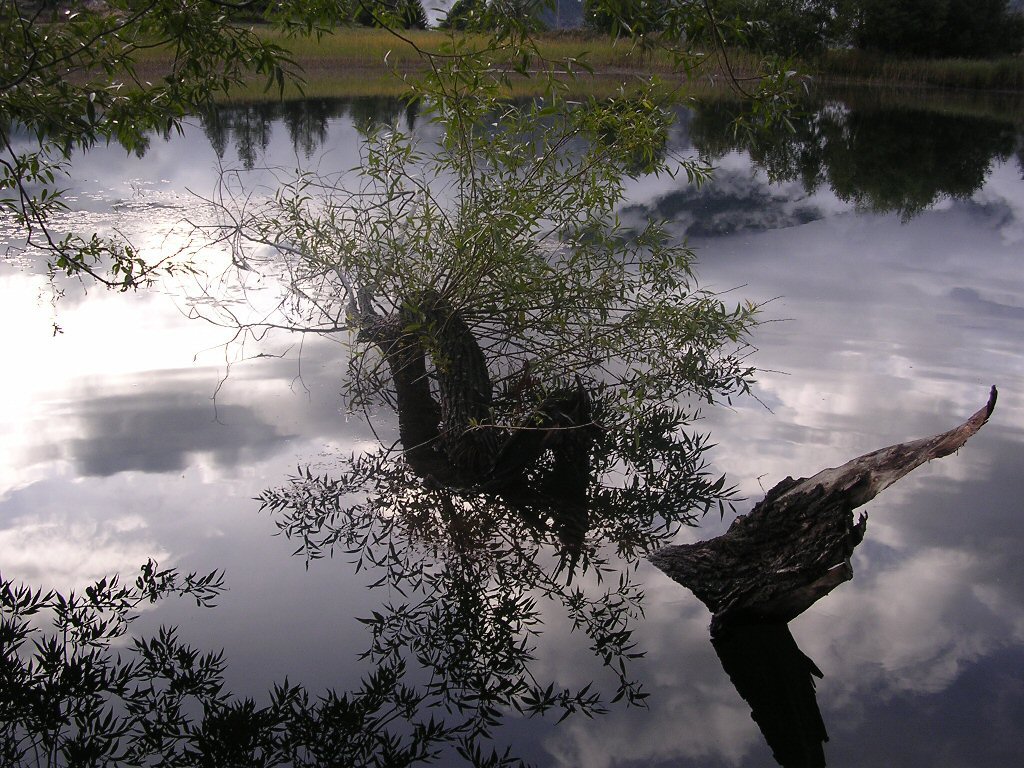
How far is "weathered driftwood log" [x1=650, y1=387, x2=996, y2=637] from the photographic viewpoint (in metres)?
2.65

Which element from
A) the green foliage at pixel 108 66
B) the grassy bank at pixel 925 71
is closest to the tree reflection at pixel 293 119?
the green foliage at pixel 108 66

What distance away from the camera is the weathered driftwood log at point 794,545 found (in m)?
2.65

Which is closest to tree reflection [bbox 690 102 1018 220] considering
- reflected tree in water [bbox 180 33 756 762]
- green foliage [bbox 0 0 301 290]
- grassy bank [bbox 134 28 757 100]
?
grassy bank [bbox 134 28 757 100]

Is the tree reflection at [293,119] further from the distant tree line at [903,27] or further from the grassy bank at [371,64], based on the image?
the distant tree line at [903,27]

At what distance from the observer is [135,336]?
5242 mm

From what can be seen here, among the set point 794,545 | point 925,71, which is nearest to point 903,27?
point 925,71

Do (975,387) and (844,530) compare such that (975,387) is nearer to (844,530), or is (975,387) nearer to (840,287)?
(840,287)

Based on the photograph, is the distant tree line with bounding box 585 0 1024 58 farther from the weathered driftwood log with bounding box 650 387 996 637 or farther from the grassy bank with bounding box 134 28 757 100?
the weathered driftwood log with bounding box 650 387 996 637

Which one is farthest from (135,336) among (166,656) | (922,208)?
Result: (922,208)

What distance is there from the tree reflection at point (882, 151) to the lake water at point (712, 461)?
2317 mm

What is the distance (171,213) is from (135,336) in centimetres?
308

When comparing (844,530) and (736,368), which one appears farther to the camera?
(736,368)

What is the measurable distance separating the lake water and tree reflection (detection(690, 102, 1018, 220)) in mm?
2317

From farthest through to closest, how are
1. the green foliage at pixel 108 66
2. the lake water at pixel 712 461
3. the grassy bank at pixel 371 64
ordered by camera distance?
the grassy bank at pixel 371 64
the green foliage at pixel 108 66
the lake water at pixel 712 461
